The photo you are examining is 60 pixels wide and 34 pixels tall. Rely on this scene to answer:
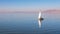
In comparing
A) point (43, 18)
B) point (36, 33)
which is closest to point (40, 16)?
point (43, 18)

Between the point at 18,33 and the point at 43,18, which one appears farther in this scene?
the point at 43,18

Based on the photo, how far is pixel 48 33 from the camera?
20.9 feet

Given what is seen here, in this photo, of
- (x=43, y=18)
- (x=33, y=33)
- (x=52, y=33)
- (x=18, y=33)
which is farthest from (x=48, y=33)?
(x=43, y=18)

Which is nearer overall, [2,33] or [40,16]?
[2,33]

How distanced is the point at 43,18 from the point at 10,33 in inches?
316

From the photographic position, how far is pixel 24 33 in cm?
643

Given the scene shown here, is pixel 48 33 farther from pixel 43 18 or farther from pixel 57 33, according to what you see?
pixel 43 18

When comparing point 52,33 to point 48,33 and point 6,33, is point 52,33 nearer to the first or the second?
point 48,33

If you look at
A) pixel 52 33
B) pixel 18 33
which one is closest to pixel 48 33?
pixel 52 33

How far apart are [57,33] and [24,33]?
53.5 inches

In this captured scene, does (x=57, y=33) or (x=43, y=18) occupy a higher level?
(x=43, y=18)

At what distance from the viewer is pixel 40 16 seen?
14.4 meters

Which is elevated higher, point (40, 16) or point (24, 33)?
point (40, 16)

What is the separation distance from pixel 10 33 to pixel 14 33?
0.17 meters
